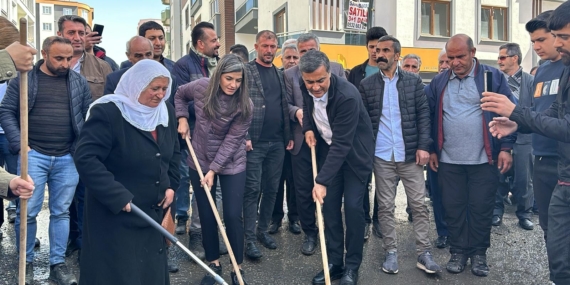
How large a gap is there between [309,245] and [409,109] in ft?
5.41

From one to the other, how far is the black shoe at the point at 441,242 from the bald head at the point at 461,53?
6.05 ft

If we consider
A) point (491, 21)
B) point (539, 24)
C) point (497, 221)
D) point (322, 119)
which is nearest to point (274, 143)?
point (322, 119)

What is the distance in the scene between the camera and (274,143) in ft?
16.2

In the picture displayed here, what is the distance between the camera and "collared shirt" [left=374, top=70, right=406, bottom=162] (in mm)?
4477

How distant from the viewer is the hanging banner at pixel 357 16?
16906 millimetres

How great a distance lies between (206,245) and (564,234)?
103 inches

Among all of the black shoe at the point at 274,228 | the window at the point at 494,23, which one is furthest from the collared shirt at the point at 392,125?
the window at the point at 494,23

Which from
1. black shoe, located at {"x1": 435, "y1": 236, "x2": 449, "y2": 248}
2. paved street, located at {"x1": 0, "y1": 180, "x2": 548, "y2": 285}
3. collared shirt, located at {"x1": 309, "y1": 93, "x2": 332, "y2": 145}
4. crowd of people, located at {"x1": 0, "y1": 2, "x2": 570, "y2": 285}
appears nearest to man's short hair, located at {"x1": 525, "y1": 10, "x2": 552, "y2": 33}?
crowd of people, located at {"x1": 0, "y1": 2, "x2": 570, "y2": 285}

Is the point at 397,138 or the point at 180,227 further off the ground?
the point at 397,138

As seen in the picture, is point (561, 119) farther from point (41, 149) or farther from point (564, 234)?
point (41, 149)

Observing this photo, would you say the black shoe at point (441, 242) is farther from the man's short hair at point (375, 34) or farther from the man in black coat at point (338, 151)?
the man's short hair at point (375, 34)

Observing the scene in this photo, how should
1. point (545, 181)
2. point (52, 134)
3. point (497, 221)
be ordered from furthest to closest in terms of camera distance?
point (497, 221)
point (52, 134)
point (545, 181)

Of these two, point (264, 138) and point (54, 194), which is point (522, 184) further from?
point (54, 194)

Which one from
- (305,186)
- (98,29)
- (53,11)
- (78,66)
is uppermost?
(53,11)
